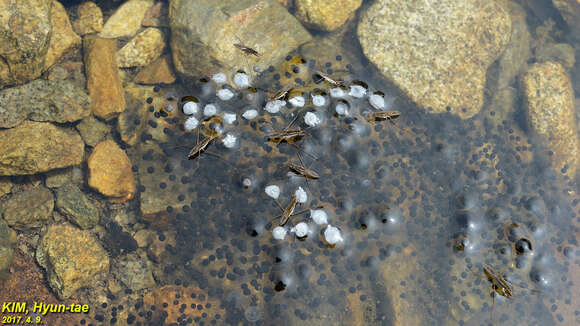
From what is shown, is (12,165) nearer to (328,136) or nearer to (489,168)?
(328,136)

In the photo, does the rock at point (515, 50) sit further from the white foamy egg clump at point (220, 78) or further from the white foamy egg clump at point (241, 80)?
the white foamy egg clump at point (220, 78)

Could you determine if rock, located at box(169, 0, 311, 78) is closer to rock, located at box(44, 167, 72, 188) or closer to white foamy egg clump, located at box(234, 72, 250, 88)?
white foamy egg clump, located at box(234, 72, 250, 88)

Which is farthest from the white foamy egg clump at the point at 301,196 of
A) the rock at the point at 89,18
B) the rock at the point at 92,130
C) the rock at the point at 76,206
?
the rock at the point at 89,18

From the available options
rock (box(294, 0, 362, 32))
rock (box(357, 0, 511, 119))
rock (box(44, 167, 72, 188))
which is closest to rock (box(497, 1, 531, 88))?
rock (box(357, 0, 511, 119))

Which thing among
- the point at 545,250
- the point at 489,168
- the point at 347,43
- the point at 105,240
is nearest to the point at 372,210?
the point at 489,168

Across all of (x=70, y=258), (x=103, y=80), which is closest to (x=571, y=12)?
(x=103, y=80)
